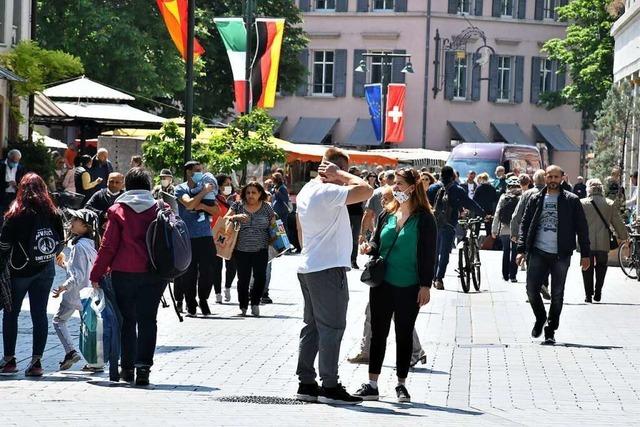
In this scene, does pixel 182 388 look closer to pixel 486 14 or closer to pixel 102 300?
pixel 102 300

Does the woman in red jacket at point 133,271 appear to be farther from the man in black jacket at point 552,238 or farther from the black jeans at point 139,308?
the man in black jacket at point 552,238

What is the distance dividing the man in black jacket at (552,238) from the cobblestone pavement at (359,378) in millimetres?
475

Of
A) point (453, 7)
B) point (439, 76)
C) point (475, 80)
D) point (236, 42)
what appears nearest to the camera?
point (236, 42)

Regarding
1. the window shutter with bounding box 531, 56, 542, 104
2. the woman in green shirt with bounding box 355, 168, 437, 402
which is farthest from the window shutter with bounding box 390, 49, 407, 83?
the woman in green shirt with bounding box 355, 168, 437, 402

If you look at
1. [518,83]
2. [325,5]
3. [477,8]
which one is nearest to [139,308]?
[477,8]

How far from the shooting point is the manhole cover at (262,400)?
37.8ft

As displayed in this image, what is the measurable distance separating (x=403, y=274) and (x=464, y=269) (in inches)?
504

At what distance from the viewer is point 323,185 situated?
11688 millimetres

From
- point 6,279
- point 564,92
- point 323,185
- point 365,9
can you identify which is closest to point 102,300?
point 6,279

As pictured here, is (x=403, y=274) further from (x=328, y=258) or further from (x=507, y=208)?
(x=507, y=208)

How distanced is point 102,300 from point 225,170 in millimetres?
17769

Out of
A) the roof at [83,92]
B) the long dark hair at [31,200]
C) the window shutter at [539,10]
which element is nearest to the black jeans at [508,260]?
the roof at [83,92]

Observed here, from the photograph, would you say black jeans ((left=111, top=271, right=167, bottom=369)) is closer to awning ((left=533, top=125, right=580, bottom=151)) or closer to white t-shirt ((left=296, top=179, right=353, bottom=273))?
white t-shirt ((left=296, top=179, right=353, bottom=273))

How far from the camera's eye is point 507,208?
2767 cm
